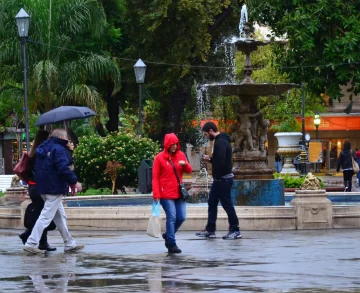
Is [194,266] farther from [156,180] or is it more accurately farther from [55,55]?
[55,55]

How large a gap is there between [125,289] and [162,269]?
6.24 ft

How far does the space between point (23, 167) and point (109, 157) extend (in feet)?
51.9

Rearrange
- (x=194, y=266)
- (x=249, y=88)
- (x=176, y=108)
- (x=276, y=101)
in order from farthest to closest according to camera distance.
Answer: (x=276, y=101) → (x=176, y=108) → (x=249, y=88) → (x=194, y=266)

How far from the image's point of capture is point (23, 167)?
573 inches

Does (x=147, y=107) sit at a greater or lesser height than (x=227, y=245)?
Answer: greater

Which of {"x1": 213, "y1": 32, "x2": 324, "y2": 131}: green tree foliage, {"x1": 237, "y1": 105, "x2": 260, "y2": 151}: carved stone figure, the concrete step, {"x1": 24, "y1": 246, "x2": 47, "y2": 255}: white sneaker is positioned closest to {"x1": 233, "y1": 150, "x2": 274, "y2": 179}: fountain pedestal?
{"x1": 237, "y1": 105, "x2": 260, "y2": 151}: carved stone figure

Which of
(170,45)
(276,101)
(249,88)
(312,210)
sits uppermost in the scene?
(170,45)

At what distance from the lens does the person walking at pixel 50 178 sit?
13930mm

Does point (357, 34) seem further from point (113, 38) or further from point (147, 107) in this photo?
point (147, 107)

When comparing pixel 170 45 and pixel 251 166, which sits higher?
pixel 170 45

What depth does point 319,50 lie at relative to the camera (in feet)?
93.9

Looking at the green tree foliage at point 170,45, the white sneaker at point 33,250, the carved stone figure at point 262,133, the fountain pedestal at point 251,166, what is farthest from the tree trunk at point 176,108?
the white sneaker at point 33,250

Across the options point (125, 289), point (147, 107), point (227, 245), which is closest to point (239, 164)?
point (227, 245)

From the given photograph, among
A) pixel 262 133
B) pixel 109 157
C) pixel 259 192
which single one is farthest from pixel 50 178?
pixel 109 157
